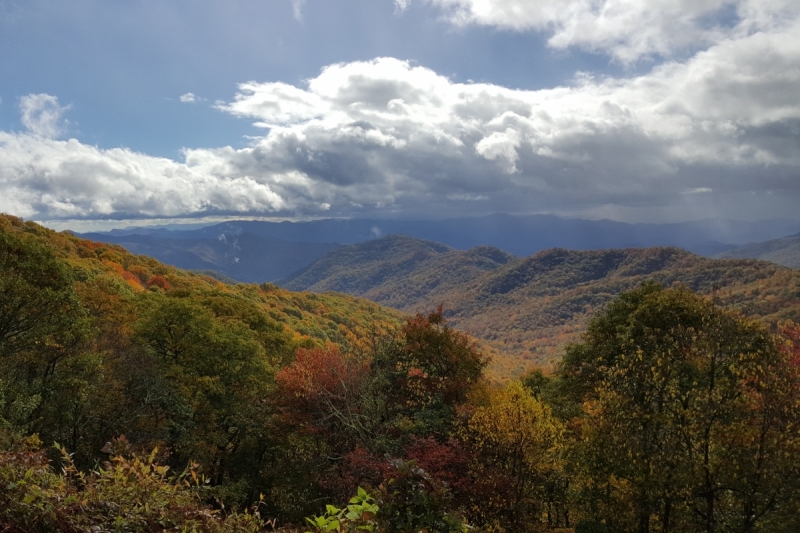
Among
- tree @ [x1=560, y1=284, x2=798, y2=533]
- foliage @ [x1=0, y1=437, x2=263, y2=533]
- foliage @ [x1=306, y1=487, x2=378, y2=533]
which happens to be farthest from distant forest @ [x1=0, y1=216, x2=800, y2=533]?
foliage @ [x1=306, y1=487, x2=378, y2=533]

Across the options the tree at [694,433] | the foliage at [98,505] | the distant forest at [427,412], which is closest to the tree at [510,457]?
the distant forest at [427,412]

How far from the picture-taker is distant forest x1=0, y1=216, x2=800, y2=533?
47.7 ft

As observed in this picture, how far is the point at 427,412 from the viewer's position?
21.6 meters

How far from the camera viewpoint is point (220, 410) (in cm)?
2305

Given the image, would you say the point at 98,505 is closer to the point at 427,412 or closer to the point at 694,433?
the point at 694,433

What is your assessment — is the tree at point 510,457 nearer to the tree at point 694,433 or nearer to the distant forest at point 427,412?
the distant forest at point 427,412

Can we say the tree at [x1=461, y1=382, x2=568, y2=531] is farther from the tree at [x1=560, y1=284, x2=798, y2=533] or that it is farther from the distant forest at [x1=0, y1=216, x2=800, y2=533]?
the tree at [x1=560, y1=284, x2=798, y2=533]

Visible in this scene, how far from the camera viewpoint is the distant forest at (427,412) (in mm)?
14539

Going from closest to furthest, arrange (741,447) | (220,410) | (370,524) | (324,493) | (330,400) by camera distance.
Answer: (370,524) < (741,447) < (324,493) < (330,400) < (220,410)

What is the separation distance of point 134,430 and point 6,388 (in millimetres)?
5659

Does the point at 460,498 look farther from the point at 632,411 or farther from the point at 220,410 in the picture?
the point at 220,410

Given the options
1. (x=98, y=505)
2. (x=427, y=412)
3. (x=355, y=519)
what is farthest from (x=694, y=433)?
(x=98, y=505)

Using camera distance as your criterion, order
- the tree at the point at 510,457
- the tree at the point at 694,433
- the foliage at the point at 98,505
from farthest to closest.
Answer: the tree at the point at 510,457, the tree at the point at 694,433, the foliage at the point at 98,505

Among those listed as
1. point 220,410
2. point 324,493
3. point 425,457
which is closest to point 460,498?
point 425,457
